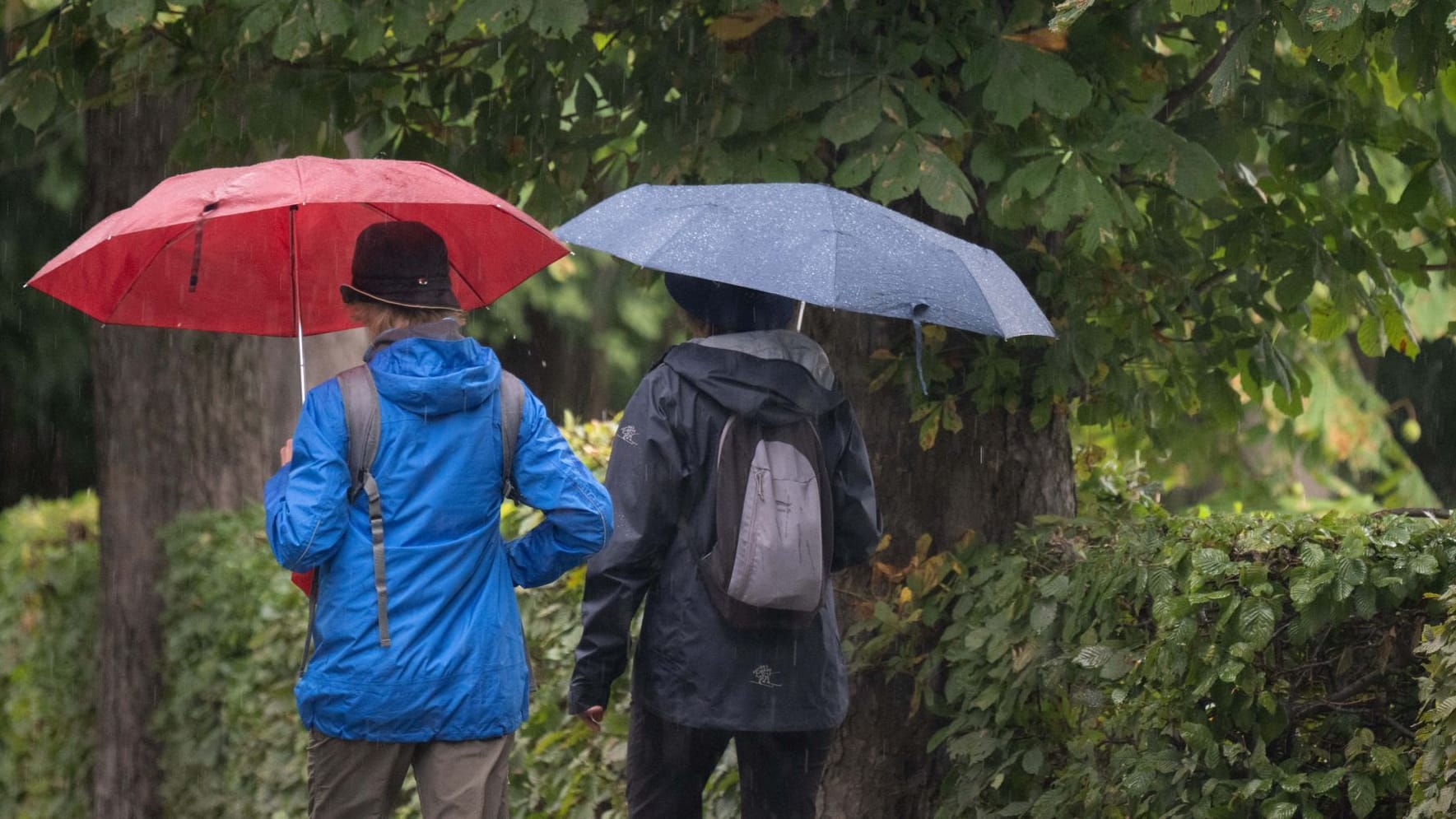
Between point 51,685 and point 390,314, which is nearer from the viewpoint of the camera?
point 390,314

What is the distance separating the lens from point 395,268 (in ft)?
11.2

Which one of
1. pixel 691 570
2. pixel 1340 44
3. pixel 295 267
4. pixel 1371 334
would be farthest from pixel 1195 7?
pixel 1371 334

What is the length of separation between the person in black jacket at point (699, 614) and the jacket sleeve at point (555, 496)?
20cm

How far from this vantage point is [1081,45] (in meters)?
4.88

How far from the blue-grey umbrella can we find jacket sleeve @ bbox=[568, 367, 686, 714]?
0.35m

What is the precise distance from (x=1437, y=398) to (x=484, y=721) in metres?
6.98

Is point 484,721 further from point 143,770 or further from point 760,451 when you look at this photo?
point 143,770

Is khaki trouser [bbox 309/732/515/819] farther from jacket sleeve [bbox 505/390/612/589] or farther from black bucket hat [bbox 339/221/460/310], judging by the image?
black bucket hat [bbox 339/221/460/310]

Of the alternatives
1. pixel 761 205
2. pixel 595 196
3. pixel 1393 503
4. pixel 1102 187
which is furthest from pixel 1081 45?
pixel 1393 503

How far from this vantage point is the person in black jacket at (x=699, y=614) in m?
3.75

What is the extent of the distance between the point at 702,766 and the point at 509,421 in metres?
1.04

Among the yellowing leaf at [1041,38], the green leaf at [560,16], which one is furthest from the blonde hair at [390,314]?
the yellowing leaf at [1041,38]

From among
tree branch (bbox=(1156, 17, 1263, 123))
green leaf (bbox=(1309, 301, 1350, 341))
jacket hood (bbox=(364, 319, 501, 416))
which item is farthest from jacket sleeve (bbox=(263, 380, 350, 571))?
green leaf (bbox=(1309, 301, 1350, 341))

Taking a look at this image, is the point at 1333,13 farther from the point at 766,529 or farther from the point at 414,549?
the point at 414,549
